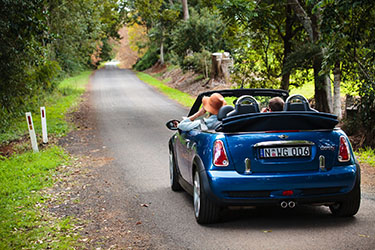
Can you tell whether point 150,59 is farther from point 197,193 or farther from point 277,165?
point 277,165

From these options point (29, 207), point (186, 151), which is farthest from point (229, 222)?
point (29, 207)

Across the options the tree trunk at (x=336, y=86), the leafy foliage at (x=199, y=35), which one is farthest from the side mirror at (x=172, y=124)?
the leafy foliage at (x=199, y=35)

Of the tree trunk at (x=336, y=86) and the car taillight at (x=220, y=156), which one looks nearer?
the car taillight at (x=220, y=156)

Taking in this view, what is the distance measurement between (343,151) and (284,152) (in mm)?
711

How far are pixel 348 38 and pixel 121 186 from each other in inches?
225

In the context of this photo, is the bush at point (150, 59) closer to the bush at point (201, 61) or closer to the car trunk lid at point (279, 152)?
the bush at point (201, 61)

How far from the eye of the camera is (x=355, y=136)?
42.5ft

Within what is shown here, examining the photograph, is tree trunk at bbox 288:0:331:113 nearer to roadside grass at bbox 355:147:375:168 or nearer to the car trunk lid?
roadside grass at bbox 355:147:375:168

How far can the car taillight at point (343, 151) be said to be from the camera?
577cm

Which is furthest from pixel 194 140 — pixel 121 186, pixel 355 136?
pixel 355 136

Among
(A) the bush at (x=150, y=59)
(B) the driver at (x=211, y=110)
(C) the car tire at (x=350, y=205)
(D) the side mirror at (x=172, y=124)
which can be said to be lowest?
(A) the bush at (x=150, y=59)

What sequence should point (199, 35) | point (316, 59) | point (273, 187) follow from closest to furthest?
1. point (273, 187)
2. point (316, 59)
3. point (199, 35)

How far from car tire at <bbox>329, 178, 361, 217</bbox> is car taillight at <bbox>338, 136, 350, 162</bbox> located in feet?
0.95

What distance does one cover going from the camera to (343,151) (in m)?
5.79
